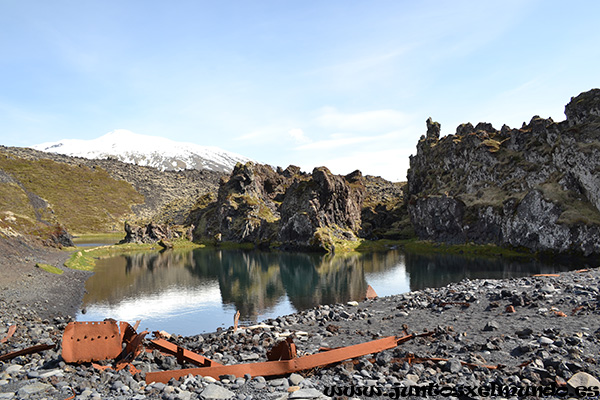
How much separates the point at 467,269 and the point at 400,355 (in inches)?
2431

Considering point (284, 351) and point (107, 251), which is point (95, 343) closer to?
point (284, 351)

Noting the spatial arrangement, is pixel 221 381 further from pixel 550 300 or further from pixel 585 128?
pixel 585 128

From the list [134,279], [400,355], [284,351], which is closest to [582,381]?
[400,355]

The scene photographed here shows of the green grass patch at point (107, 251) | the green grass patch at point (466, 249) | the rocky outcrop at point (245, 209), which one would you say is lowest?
the green grass patch at point (466, 249)

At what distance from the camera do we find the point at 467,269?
72.1m

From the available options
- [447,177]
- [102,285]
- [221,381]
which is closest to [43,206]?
[102,285]

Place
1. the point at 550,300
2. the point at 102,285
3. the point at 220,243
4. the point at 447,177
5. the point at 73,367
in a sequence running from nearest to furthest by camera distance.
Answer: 1. the point at 73,367
2. the point at 550,300
3. the point at 102,285
4. the point at 447,177
5. the point at 220,243

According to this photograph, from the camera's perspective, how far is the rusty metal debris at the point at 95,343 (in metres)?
15.4

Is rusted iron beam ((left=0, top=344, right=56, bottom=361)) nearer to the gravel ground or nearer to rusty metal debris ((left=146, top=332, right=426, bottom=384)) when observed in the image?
the gravel ground

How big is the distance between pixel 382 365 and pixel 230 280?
59328mm

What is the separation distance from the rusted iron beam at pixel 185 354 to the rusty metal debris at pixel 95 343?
1.68m

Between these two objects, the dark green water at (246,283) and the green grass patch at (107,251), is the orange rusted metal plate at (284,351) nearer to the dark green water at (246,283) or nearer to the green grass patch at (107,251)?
the dark green water at (246,283)

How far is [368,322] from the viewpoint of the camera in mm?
26016

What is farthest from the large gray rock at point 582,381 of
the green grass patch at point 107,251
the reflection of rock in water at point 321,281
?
the green grass patch at point 107,251
